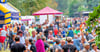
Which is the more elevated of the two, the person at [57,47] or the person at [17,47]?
the person at [17,47]

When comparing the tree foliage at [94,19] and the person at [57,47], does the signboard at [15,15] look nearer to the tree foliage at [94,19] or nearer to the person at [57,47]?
the person at [57,47]

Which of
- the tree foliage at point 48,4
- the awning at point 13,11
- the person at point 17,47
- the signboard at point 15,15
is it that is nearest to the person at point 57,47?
the person at point 17,47

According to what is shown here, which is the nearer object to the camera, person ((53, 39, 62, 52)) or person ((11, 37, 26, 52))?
person ((11, 37, 26, 52))

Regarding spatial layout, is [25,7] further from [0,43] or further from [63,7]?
[63,7]

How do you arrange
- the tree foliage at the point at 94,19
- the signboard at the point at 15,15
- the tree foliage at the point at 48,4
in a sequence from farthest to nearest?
the tree foliage at the point at 48,4 → the signboard at the point at 15,15 → the tree foliage at the point at 94,19

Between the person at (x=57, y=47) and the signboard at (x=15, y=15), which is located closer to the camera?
the person at (x=57, y=47)

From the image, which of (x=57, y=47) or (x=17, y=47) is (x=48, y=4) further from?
(x=17, y=47)

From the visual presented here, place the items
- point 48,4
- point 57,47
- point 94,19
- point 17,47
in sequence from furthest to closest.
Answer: point 48,4, point 57,47, point 17,47, point 94,19

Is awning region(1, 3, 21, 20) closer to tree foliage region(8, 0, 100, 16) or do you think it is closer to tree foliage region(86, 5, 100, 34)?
tree foliage region(8, 0, 100, 16)

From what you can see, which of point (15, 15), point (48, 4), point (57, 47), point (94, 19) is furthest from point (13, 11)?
point (48, 4)

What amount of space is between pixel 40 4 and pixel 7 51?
33.4 m

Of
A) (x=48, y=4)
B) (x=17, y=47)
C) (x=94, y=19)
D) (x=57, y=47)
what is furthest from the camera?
(x=48, y=4)

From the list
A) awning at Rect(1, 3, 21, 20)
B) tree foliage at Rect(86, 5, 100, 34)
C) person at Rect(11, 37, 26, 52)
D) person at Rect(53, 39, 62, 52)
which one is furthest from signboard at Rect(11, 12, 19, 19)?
tree foliage at Rect(86, 5, 100, 34)

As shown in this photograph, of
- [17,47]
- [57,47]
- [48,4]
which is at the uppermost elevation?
[17,47]
